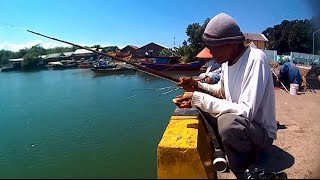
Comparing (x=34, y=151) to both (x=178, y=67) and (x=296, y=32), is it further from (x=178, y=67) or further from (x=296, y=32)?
(x=296, y=32)

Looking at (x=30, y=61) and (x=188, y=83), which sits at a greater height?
(x=188, y=83)

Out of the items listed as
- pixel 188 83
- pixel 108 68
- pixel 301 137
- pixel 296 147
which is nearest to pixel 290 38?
pixel 108 68

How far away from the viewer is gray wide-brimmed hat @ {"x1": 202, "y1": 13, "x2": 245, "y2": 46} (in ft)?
8.42

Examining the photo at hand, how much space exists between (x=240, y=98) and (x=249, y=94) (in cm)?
11

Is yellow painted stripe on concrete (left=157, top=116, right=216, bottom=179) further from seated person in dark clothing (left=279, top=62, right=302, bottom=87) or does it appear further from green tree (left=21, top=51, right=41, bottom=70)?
green tree (left=21, top=51, right=41, bottom=70)

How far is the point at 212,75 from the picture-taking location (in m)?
6.93

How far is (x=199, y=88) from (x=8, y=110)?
15.2m

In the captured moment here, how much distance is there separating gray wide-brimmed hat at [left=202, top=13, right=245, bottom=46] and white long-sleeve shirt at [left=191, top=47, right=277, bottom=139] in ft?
0.72

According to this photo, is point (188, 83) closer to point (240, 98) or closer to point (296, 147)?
→ point (240, 98)

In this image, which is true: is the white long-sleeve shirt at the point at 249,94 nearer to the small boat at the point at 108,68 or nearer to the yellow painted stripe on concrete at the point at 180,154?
the yellow painted stripe on concrete at the point at 180,154

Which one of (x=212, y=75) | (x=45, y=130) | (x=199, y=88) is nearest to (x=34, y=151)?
(x=45, y=130)

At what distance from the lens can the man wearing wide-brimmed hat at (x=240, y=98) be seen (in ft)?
8.45

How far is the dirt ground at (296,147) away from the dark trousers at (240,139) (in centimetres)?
17

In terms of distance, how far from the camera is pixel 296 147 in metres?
4.03
